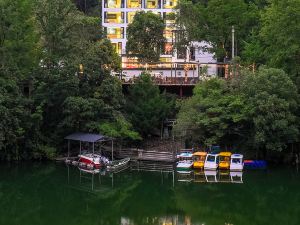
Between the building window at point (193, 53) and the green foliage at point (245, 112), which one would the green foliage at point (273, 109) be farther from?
the building window at point (193, 53)

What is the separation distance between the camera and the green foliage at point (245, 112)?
156ft

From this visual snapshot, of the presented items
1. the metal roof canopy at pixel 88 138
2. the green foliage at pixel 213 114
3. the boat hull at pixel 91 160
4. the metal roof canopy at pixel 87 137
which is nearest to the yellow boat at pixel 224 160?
the green foliage at pixel 213 114

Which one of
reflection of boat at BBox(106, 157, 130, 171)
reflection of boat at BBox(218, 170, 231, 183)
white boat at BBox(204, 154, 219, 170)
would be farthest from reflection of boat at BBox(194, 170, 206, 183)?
reflection of boat at BBox(106, 157, 130, 171)

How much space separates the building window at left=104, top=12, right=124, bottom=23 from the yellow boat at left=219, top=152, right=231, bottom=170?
148 ft

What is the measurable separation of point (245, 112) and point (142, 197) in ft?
44.3

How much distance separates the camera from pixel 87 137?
165 ft

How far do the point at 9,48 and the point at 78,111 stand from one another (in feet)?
30.4

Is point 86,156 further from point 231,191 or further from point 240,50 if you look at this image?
point 240,50

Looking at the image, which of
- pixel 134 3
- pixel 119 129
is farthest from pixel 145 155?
pixel 134 3

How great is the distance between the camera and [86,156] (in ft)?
165

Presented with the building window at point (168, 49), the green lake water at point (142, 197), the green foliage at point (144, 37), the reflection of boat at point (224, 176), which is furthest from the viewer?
the building window at point (168, 49)

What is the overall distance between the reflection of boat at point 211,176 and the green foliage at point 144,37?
2578 centimetres

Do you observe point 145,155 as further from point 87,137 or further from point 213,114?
point 213,114

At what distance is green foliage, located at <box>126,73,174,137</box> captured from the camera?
2168 inches
